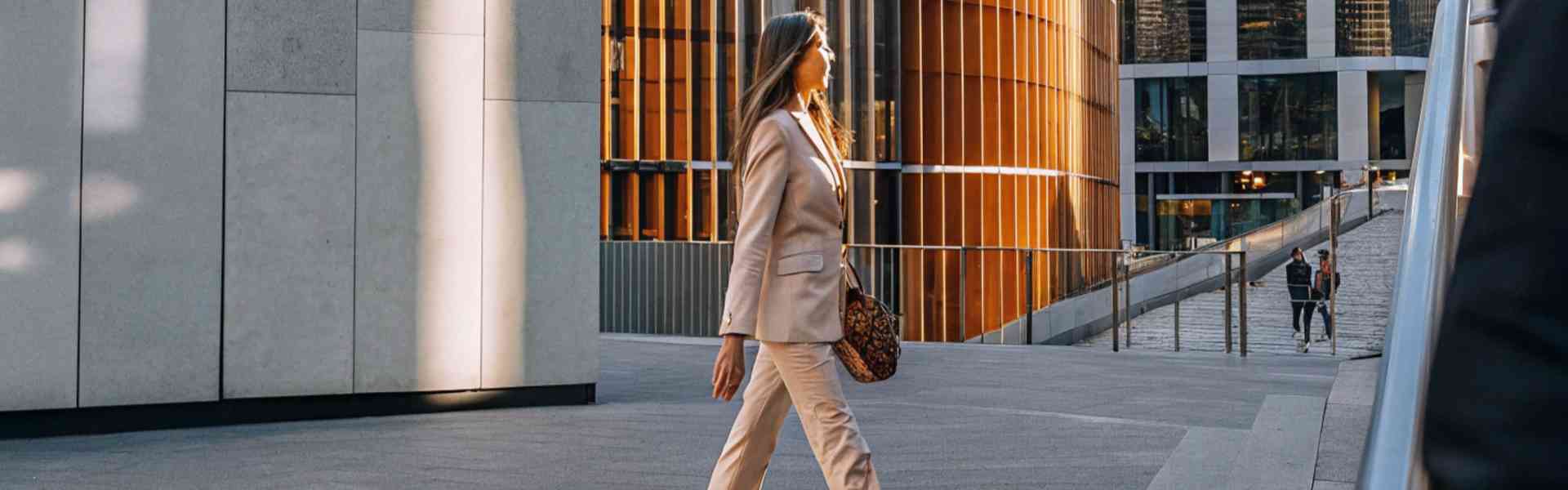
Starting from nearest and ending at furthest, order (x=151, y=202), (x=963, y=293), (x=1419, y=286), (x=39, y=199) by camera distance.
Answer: (x=1419, y=286) → (x=39, y=199) → (x=151, y=202) → (x=963, y=293)

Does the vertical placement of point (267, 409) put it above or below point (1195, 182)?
below

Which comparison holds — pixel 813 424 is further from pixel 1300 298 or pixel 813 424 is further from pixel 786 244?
pixel 1300 298

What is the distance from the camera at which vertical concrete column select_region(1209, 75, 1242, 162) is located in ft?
206

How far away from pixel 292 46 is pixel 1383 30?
5882cm

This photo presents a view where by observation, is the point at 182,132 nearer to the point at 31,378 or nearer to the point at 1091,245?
the point at 31,378

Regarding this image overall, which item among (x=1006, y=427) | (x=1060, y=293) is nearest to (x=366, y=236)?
(x=1006, y=427)

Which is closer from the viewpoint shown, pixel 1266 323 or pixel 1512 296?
pixel 1512 296

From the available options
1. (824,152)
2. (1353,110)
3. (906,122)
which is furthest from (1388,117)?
(824,152)

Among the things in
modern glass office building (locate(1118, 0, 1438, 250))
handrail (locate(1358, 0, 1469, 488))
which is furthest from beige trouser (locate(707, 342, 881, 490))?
modern glass office building (locate(1118, 0, 1438, 250))

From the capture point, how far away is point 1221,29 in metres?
63.2

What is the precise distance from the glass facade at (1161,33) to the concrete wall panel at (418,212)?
5691cm

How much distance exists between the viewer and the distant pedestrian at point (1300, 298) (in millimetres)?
17078

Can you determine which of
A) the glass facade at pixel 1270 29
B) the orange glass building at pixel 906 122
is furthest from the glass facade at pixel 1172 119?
the orange glass building at pixel 906 122

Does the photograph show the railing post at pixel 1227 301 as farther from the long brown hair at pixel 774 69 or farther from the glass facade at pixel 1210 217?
the glass facade at pixel 1210 217
